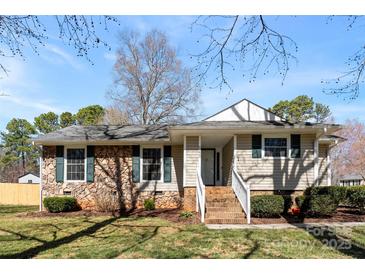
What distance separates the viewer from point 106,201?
13992 mm

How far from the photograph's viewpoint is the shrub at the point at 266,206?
1015 cm

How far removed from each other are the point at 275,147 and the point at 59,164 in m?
9.02

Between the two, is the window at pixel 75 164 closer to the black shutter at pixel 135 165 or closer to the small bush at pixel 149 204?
the black shutter at pixel 135 165

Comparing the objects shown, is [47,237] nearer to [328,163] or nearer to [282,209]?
[282,209]

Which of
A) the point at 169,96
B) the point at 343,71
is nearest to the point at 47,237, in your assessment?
the point at 343,71

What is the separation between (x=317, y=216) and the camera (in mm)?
10461

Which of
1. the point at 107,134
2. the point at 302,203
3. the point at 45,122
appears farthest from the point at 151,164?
the point at 45,122

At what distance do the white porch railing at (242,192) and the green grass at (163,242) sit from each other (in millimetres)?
1307

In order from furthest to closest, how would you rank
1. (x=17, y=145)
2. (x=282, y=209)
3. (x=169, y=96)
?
(x=17, y=145), (x=169, y=96), (x=282, y=209)

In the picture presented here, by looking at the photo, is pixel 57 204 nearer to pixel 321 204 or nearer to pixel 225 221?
pixel 225 221

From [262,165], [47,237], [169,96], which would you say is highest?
[169,96]

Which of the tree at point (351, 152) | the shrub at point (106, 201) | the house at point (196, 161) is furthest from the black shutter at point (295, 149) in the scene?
the tree at point (351, 152)

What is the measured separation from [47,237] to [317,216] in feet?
26.1

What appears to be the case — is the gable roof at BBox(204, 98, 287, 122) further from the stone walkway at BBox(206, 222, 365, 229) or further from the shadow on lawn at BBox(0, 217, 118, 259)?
the shadow on lawn at BBox(0, 217, 118, 259)
